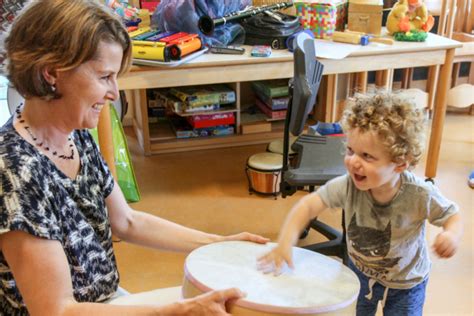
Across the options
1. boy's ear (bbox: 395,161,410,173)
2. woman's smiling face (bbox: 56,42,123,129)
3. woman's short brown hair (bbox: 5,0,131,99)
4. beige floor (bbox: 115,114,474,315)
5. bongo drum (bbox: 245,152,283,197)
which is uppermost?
woman's short brown hair (bbox: 5,0,131,99)

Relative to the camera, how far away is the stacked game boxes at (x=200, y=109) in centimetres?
315

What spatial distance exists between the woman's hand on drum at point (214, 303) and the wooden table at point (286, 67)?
1.46m

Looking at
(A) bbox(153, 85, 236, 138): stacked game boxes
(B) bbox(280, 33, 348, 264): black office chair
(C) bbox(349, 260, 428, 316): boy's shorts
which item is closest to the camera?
(C) bbox(349, 260, 428, 316): boy's shorts

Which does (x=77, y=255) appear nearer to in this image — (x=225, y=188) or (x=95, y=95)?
(x=95, y=95)

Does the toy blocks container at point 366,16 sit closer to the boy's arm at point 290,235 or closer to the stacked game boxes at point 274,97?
the stacked game boxes at point 274,97

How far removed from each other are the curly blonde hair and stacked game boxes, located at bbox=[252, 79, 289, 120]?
2.01 metres

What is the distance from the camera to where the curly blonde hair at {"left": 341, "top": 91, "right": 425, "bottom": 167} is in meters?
1.25

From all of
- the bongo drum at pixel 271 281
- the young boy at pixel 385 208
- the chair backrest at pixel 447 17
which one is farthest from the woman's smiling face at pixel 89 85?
the chair backrest at pixel 447 17

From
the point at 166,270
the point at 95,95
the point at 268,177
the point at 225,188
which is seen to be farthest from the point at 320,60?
the point at 95,95

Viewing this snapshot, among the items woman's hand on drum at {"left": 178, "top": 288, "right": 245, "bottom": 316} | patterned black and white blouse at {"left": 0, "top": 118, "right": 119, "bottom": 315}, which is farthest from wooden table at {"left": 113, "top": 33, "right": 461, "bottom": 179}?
woman's hand on drum at {"left": 178, "top": 288, "right": 245, "bottom": 316}

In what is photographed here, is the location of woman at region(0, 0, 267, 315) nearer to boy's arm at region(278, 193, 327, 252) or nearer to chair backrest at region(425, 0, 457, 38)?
boy's arm at region(278, 193, 327, 252)

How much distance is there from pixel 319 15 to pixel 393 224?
1727 millimetres

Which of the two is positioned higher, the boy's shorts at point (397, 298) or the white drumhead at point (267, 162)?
the boy's shorts at point (397, 298)

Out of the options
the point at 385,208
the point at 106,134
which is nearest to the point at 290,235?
the point at 385,208
